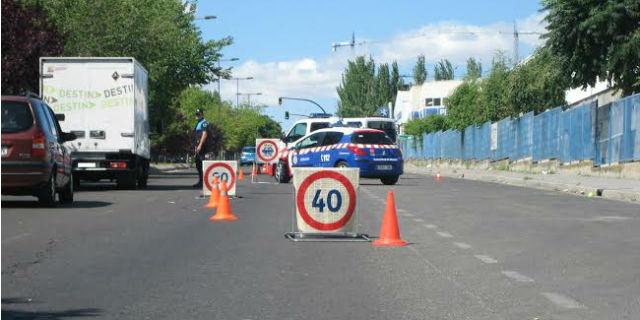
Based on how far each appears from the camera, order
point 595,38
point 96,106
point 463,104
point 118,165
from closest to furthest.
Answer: point 96,106, point 118,165, point 595,38, point 463,104

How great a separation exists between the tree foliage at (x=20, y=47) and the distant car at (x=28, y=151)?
50.2 feet

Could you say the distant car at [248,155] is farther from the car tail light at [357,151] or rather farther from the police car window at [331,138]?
the car tail light at [357,151]

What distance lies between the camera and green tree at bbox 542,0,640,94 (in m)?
34.2

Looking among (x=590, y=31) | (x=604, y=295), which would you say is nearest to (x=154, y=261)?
(x=604, y=295)

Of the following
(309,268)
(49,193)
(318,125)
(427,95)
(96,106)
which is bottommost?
(309,268)

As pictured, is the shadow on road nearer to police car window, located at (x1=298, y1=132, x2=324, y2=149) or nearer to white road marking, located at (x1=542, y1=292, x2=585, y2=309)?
police car window, located at (x1=298, y1=132, x2=324, y2=149)

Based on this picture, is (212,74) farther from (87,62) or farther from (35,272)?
(35,272)

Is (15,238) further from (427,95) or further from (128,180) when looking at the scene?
(427,95)

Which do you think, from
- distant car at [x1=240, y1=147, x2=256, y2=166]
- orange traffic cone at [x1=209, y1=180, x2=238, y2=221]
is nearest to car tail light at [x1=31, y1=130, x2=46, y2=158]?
orange traffic cone at [x1=209, y1=180, x2=238, y2=221]

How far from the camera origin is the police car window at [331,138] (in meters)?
33.1

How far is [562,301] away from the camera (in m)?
8.40

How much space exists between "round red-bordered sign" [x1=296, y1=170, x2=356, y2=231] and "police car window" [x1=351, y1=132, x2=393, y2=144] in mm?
19250

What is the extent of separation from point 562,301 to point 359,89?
137635mm

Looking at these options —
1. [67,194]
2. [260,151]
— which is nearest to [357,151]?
[260,151]
